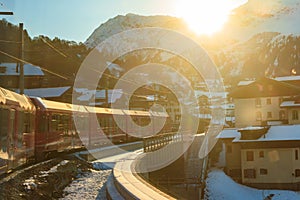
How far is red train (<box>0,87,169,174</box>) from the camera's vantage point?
37.4 ft

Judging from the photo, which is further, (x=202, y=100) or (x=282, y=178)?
(x=202, y=100)

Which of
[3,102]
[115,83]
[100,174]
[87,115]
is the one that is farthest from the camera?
[115,83]

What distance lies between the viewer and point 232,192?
1169 inches

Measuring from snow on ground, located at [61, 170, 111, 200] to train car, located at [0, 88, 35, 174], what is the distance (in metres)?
2.18

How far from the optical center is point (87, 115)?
2444 cm

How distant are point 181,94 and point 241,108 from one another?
77.2 meters

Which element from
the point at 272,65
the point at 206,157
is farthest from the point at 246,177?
the point at 272,65

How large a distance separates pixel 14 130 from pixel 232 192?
2184 centimetres

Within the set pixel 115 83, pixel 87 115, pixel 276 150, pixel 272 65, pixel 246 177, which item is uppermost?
pixel 272 65

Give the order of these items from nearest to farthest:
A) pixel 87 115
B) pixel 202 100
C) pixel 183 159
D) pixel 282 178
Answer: pixel 87 115
pixel 282 178
pixel 183 159
pixel 202 100

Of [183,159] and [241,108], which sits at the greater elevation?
[241,108]

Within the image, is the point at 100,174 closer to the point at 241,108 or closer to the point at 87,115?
the point at 87,115

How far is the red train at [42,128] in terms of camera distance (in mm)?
11398

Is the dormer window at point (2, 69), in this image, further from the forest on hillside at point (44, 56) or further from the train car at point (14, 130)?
the train car at point (14, 130)
